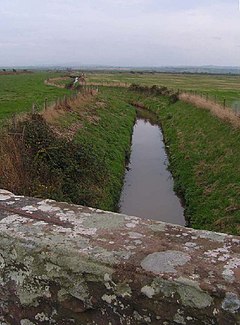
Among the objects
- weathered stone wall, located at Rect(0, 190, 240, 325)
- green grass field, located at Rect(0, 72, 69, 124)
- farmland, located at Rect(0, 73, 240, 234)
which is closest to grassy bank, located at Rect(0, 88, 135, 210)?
farmland, located at Rect(0, 73, 240, 234)

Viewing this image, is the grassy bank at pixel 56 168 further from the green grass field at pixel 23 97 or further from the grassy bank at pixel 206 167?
the green grass field at pixel 23 97

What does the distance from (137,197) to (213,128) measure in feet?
32.2

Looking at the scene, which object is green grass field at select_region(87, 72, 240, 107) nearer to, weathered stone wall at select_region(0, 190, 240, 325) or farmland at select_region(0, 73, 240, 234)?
farmland at select_region(0, 73, 240, 234)

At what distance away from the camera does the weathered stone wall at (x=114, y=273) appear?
224cm

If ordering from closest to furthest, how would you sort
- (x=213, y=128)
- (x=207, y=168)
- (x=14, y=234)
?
(x=14, y=234)
(x=207, y=168)
(x=213, y=128)

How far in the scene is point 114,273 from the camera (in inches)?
95.2

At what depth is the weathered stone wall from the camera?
7.36 feet

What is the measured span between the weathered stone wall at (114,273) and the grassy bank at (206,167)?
8.09 meters

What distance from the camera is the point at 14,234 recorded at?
288 cm

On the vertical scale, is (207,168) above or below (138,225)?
below

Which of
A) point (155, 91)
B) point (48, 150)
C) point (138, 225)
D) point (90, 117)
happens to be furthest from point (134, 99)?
point (138, 225)

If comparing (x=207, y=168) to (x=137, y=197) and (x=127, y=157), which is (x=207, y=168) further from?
(x=127, y=157)

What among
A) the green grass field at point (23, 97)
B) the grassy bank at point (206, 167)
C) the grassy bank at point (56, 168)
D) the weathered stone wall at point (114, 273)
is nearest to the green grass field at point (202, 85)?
the grassy bank at point (206, 167)

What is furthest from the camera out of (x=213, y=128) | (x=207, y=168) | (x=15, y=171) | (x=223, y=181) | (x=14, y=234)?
(x=213, y=128)
